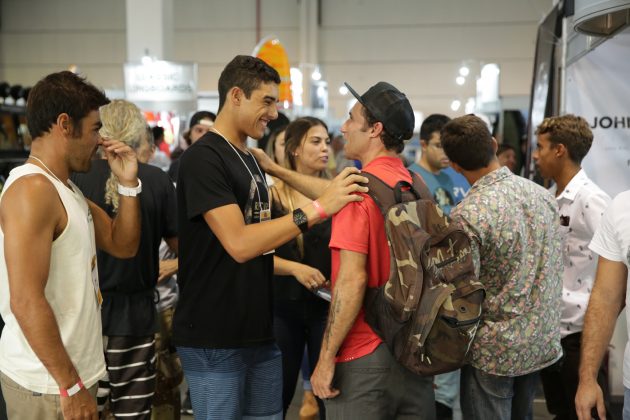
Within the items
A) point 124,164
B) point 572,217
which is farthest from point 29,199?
point 572,217

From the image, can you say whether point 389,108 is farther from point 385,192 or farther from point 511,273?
point 511,273

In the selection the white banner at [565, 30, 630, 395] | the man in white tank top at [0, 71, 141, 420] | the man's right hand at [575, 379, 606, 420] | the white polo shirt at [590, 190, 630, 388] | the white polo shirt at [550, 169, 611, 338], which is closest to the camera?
the man in white tank top at [0, 71, 141, 420]

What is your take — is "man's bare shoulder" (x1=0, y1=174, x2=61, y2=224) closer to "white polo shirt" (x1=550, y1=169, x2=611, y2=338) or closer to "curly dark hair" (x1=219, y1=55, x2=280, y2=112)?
"curly dark hair" (x1=219, y1=55, x2=280, y2=112)

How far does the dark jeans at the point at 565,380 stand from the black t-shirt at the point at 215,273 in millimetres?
1532

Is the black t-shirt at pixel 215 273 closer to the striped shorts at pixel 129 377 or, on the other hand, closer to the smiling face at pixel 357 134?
the smiling face at pixel 357 134

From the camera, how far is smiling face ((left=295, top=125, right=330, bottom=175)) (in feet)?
11.1

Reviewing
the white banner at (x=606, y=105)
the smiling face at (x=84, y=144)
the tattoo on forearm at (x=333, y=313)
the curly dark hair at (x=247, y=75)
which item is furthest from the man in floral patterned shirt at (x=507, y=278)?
the white banner at (x=606, y=105)

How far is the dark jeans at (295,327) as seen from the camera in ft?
10.1

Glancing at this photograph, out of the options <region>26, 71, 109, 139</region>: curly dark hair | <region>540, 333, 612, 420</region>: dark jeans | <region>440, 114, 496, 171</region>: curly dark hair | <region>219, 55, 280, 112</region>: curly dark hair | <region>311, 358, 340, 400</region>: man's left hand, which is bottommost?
A: <region>540, 333, 612, 420</region>: dark jeans

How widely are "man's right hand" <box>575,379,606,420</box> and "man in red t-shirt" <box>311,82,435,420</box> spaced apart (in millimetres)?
474

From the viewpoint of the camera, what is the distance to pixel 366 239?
1.94m

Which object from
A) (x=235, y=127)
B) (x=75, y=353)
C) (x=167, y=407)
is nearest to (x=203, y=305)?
(x=75, y=353)

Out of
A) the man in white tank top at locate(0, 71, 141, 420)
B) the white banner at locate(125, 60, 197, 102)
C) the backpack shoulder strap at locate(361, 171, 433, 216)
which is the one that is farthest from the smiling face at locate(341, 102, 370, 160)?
the white banner at locate(125, 60, 197, 102)

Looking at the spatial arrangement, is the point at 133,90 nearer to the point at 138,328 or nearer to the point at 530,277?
the point at 138,328
